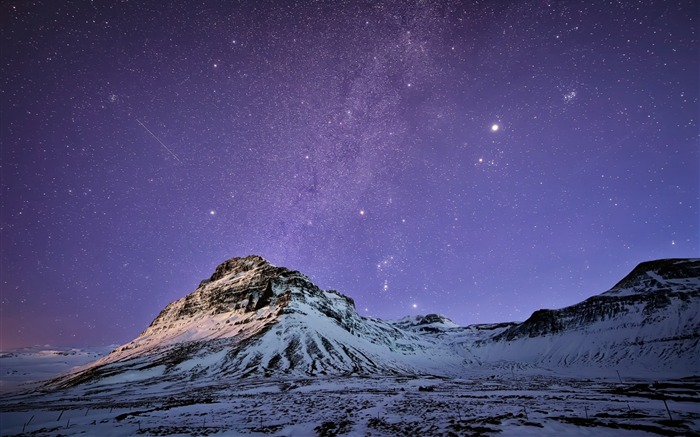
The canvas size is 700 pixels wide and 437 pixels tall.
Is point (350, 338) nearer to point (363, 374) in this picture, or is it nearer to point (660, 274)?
point (363, 374)

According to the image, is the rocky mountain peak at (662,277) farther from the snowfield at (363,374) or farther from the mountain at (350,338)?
the snowfield at (363,374)

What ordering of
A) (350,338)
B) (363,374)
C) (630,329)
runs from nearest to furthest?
(363,374) < (630,329) < (350,338)

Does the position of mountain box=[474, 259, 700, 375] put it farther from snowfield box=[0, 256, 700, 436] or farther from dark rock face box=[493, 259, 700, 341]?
snowfield box=[0, 256, 700, 436]

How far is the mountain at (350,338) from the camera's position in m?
95.4

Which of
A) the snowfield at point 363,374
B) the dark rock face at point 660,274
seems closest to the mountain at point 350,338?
the dark rock face at point 660,274

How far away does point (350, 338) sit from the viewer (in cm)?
13338

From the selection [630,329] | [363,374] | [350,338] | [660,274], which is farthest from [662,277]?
[363,374]

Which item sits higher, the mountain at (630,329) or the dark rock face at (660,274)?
the dark rock face at (660,274)

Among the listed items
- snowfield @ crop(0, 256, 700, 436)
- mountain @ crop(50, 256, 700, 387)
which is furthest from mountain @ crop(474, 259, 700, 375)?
snowfield @ crop(0, 256, 700, 436)

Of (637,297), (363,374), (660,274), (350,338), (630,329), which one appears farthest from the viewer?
A: (660,274)

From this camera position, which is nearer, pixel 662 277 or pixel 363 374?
pixel 363 374

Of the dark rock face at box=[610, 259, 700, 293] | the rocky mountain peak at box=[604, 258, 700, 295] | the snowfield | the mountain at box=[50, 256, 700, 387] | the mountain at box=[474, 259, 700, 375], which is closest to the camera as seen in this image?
the snowfield

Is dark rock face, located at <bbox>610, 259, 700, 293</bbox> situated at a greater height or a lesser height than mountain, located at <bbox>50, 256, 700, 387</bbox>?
greater

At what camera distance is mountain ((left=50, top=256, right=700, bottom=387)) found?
95.4 m
